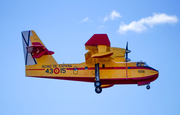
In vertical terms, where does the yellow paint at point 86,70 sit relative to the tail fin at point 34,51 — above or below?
below

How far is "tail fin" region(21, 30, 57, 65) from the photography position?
1891cm

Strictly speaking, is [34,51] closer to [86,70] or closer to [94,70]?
[86,70]

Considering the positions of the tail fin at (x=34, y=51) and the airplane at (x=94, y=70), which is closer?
the airplane at (x=94, y=70)

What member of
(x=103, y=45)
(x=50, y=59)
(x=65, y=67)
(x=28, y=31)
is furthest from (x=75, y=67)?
(x=28, y=31)

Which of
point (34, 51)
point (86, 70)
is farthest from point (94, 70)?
point (34, 51)

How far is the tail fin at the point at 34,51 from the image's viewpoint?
18.9 metres

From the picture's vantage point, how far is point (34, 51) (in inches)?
751

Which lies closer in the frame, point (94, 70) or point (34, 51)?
point (94, 70)

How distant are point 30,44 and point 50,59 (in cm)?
204

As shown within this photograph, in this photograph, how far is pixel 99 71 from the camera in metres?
18.3

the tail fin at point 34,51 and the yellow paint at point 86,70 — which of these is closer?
the yellow paint at point 86,70

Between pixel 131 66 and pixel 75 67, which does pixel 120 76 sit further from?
pixel 75 67

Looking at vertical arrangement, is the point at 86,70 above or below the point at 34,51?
below

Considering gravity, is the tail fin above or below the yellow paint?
above
